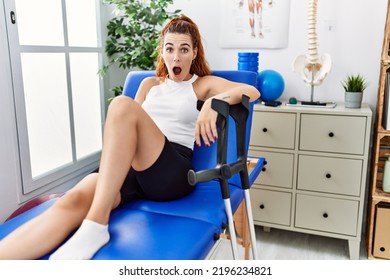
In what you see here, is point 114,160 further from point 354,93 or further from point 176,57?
point 354,93

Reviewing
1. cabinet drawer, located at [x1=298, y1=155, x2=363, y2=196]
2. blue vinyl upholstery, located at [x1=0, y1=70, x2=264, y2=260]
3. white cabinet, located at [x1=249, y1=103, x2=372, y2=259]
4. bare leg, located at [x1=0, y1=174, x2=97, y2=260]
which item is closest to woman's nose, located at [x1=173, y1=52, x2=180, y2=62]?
blue vinyl upholstery, located at [x1=0, y1=70, x2=264, y2=260]

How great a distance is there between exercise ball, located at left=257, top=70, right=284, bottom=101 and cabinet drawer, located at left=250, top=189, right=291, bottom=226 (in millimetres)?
543

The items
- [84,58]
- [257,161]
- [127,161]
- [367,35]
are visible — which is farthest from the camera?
[84,58]

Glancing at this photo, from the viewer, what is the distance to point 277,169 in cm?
209

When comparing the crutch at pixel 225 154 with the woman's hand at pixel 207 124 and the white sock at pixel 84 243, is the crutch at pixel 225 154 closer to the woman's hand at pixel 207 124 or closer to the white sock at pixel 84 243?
the woman's hand at pixel 207 124

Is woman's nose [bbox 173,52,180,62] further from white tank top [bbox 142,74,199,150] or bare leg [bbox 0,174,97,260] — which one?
bare leg [bbox 0,174,97,260]

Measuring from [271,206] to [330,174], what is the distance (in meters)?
0.37

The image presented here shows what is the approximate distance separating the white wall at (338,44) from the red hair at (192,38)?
909 mm

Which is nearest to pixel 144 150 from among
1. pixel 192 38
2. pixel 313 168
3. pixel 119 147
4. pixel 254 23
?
pixel 119 147

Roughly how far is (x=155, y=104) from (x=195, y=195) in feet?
1.29

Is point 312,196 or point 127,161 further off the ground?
point 127,161
